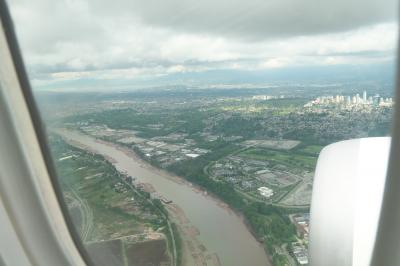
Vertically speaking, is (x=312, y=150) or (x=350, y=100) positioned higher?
(x=350, y=100)

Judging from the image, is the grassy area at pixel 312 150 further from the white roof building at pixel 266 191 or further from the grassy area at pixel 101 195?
the grassy area at pixel 101 195

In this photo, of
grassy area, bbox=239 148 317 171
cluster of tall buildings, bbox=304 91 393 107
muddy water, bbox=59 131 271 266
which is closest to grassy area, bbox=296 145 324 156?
grassy area, bbox=239 148 317 171

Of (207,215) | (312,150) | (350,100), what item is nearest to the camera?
(350,100)

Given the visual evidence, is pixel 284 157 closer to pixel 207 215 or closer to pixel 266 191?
pixel 266 191

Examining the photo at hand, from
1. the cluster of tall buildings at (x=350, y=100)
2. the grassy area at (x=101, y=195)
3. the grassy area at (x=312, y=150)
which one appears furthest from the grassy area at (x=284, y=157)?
the grassy area at (x=101, y=195)

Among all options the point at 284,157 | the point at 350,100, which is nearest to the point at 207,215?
the point at 284,157

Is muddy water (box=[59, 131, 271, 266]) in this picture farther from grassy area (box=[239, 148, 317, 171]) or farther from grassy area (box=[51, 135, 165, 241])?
grassy area (box=[239, 148, 317, 171])

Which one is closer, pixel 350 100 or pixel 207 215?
pixel 350 100

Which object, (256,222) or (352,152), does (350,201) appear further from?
(256,222)

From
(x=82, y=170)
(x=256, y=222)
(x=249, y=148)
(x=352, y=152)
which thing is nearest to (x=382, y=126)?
(x=352, y=152)

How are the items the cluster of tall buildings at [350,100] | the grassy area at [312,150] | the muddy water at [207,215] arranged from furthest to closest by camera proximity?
the muddy water at [207,215] < the grassy area at [312,150] < the cluster of tall buildings at [350,100]
